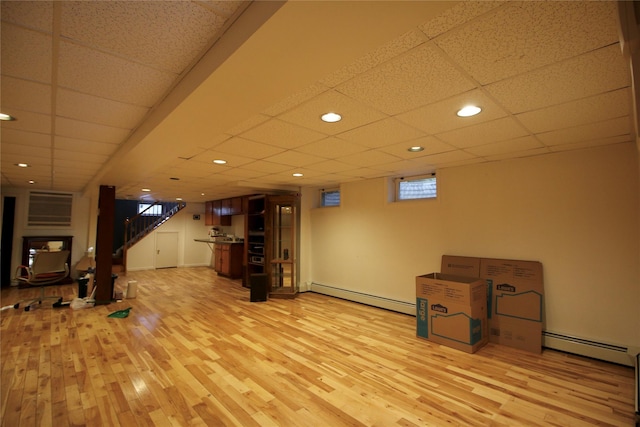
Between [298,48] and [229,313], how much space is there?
4.52 meters

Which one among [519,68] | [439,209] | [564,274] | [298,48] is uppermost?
[519,68]

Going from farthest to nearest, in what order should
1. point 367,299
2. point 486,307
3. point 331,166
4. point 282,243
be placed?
point 282,243 < point 367,299 < point 331,166 < point 486,307

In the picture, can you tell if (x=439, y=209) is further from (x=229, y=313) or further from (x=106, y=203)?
(x=106, y=203)

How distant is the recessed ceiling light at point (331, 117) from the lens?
224cm

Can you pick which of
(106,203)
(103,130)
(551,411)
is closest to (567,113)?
(551,411)

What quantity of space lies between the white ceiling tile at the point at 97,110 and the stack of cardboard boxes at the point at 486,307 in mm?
3545

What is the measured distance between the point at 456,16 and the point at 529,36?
16.1 inches

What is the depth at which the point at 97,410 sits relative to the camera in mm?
2221

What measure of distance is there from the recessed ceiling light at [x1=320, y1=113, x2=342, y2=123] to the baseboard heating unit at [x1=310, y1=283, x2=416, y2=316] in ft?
11.2

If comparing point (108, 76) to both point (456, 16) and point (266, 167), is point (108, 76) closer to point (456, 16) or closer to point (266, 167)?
point (456, 16)

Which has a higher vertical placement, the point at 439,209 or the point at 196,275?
the point at 439,209

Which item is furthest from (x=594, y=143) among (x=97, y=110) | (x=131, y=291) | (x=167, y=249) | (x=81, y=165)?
(x=167, y=249)

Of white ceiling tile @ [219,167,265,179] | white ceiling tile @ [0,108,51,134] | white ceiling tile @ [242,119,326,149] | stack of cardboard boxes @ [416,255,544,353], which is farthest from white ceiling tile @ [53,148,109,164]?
stack of cardboard boxes @ [416,255,544,353]

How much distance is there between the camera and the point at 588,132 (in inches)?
104
